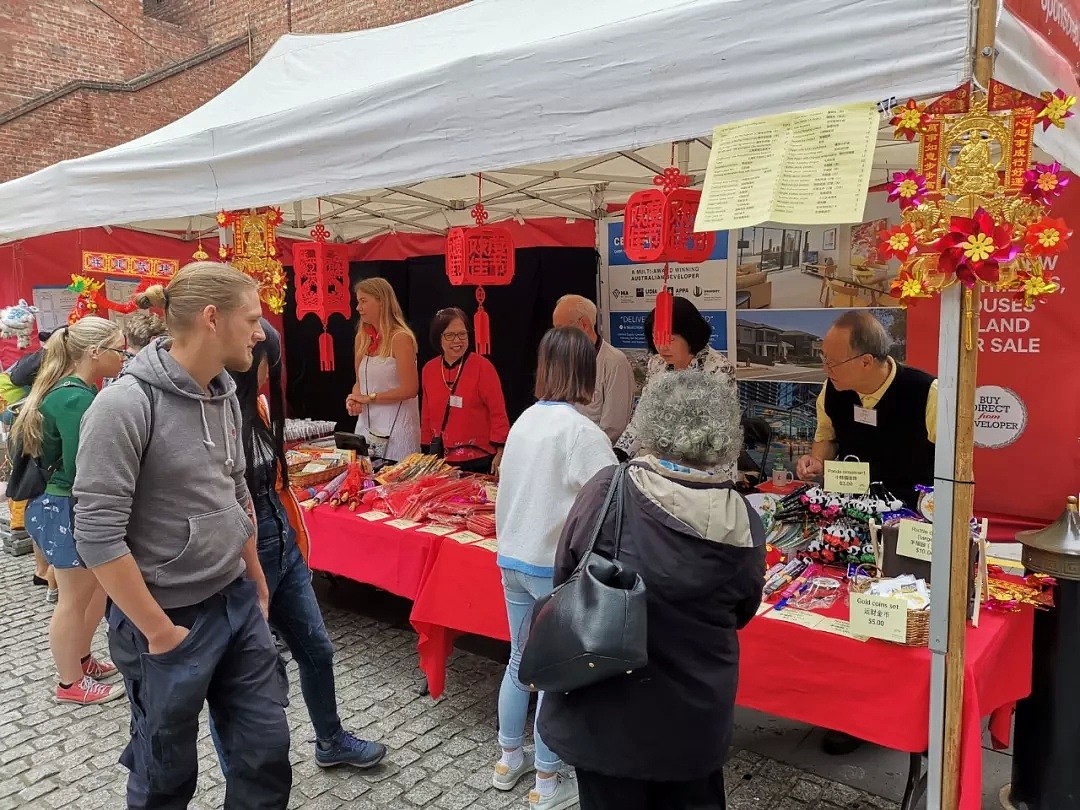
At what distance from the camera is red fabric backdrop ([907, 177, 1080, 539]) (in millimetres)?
3551

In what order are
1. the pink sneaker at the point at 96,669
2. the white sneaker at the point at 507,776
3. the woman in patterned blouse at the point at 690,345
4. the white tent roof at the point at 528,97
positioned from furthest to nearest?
1. the woman in patterned blouse at the point at 690,345
2. the pink sneaker at the point at 96,669
3. the white sneaker at the point at 507,776
4. the white tent roof at the point at 528,97

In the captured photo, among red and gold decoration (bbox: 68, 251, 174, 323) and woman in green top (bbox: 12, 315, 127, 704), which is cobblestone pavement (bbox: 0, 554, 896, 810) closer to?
woman in green top (bbox: 12, 315, 127, 704)

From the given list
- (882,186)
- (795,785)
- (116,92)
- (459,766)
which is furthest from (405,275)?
(116,92)

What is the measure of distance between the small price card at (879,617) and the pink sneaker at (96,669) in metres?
3.31

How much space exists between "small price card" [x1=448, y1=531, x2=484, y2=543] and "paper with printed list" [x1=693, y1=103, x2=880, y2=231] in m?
1.73

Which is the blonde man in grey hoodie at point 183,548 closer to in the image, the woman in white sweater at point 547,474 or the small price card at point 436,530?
the woman in white sweater at point 547,474

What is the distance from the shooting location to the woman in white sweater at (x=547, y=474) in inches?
86.7

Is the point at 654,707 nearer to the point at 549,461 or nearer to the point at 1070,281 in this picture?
the point at 549,461

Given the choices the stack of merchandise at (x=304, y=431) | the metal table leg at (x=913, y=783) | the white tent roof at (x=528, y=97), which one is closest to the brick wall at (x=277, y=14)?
the white tent roof at (x=528, y=97)

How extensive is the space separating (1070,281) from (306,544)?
11.7ft

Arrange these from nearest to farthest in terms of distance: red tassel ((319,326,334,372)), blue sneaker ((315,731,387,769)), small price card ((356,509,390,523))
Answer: blue sneaker ((315,731,387,769)), small price card ((356,509,390,523)), red tassel ((319,326,334,372))

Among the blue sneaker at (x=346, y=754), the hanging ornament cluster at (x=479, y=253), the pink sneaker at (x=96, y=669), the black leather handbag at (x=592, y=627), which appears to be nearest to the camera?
the black leather handbag at (x=592, y=627)

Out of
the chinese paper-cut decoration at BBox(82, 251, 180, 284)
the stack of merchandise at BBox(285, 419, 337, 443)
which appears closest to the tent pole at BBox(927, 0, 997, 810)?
the stack of merchandise at BBox(285, 419, 337, 443)

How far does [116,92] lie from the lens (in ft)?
36.2
